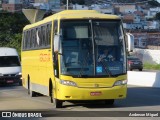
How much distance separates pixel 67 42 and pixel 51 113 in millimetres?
2532

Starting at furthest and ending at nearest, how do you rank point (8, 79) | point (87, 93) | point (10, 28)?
1. point (10, 28)
2. point (8, 79)
3. point (87, 93)

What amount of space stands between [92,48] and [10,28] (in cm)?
6091

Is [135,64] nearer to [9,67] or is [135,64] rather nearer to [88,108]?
[9,67]

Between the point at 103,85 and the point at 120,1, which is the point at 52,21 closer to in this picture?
the point at 103,85

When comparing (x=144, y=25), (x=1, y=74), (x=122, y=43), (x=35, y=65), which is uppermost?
(x=122, y=43)

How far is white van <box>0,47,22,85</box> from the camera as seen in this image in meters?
32.6

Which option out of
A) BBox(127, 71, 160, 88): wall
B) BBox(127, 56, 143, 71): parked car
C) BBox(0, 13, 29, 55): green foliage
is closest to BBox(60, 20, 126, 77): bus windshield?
BBox(127, 71, 160, 88): wall

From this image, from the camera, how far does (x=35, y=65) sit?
22.3 metres

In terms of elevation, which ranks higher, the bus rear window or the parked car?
the bus rear window

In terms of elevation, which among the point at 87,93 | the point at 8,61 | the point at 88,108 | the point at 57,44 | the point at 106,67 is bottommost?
the point at 8,61

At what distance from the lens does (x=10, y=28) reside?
77500mm

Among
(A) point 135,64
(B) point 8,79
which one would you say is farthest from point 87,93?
(A) point 135,64

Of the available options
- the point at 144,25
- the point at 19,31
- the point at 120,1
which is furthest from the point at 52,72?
the point at 120,1

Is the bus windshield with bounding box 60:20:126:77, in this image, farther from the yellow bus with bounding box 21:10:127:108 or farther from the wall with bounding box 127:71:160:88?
the wall with bounding box 127:71:160:88
